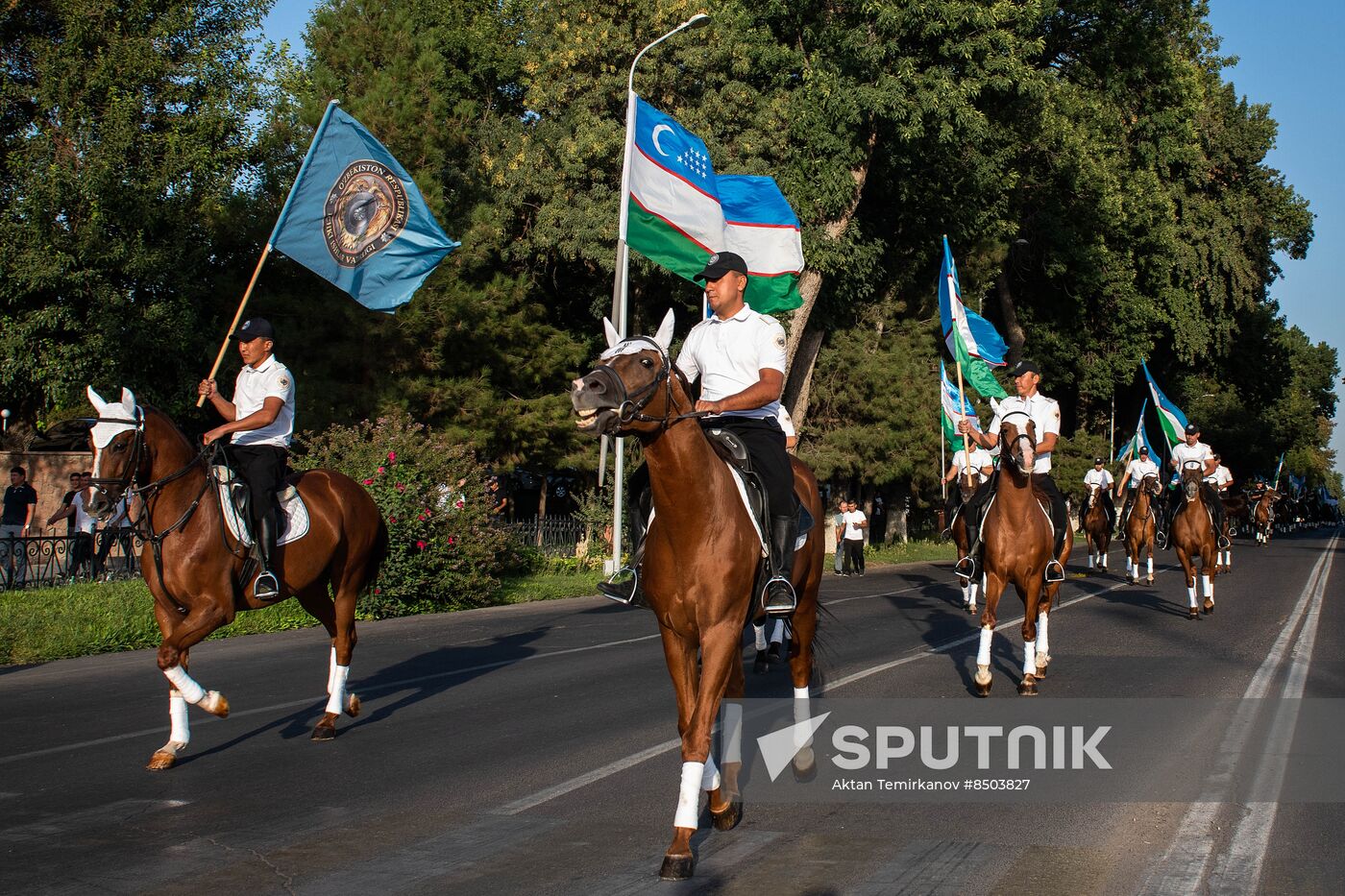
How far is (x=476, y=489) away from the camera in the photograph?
21.0 metres

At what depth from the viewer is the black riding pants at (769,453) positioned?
6.99m

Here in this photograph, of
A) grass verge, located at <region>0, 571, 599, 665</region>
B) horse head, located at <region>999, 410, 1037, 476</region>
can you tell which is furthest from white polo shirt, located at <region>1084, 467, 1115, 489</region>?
horse head, located at <region>999, 410, 1037, 476</region>

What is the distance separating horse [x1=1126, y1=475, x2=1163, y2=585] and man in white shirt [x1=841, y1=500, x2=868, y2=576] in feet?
22.0

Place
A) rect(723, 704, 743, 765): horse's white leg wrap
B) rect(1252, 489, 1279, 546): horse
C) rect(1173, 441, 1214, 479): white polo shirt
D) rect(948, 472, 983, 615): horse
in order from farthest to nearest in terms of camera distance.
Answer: rect(1252, 489, 1279, 546): horse
rect(1173, 441, 1214, 479): white polo shirt
rect(948, 472, 983, 615): horse
rect(723, 704, 743, 765): horse's white leg wrap

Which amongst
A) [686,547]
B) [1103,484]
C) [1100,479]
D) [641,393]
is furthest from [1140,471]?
[641,393]

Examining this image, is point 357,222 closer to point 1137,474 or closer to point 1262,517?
point 1137,474

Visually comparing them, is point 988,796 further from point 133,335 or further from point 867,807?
point 133,335

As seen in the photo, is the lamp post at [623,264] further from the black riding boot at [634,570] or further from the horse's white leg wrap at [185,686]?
the black riding boot at [634,570]

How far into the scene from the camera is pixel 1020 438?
10680mm

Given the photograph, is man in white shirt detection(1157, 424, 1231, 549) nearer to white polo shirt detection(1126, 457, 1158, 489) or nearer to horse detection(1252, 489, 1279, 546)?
white polo shirt detection(1126, 457, 1158, 489)

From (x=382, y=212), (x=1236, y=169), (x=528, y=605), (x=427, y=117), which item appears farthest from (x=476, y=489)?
(x=1236, y=169)

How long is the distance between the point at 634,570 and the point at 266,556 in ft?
11.7

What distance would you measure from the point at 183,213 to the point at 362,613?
1177 cm

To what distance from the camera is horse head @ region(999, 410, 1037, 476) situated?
1062 cm
